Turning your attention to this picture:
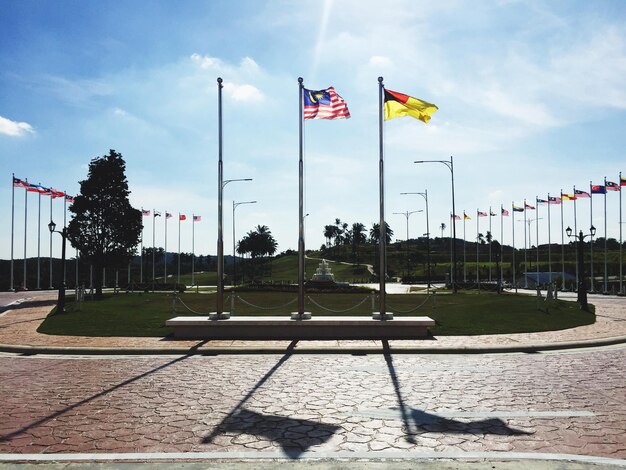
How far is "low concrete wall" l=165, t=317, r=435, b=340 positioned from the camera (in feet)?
53.9

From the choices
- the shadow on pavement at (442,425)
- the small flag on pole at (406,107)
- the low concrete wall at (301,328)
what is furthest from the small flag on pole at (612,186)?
the shadow on pavement at (442,425)

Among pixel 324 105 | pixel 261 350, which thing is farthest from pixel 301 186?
pixel 261 350

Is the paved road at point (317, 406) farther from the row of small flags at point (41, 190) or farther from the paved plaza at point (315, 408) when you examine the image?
the row of small flags at point (41, 190)

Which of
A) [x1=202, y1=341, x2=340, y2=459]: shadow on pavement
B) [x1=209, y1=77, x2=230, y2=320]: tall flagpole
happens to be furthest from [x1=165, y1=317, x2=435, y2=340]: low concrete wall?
[x1=202, y1=341, x2=340, y2=459]: shadow on pavement

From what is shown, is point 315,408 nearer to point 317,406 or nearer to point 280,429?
point 317,406

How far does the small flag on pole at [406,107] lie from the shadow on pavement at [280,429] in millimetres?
11569

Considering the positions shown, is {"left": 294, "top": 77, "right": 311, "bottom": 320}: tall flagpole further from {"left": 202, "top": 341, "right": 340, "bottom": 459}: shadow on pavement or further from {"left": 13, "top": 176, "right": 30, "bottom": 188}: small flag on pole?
{"left": 13, "top": 176, "right": 30, "bottom": 188}: small flag on pole

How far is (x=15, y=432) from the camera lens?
6863mm

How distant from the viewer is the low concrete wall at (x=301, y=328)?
1642 cm

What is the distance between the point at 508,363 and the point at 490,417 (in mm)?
5159

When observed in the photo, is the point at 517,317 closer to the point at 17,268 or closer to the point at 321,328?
the point at 321,328

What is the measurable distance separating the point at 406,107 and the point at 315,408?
37.4 ft

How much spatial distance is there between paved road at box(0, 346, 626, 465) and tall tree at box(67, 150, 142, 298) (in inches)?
1314

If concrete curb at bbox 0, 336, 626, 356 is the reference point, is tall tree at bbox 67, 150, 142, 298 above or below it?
above
